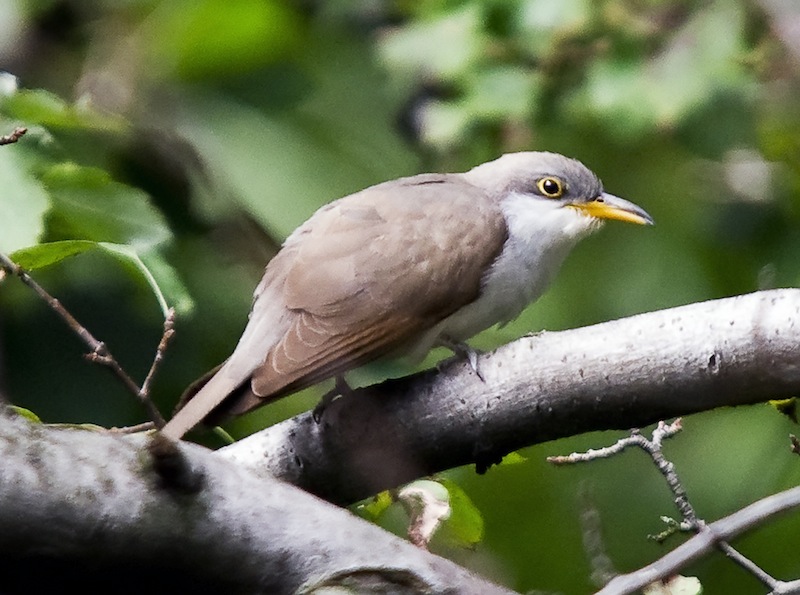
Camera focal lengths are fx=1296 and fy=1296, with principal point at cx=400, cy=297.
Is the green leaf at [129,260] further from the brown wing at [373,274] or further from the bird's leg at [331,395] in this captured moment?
the bird's leg at [331,395]

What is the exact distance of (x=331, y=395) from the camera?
3.28 metres

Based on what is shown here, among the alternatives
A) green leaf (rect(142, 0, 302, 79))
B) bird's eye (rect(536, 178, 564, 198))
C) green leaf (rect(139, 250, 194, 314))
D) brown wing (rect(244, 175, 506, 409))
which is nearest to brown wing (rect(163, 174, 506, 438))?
brown wing (rect(244, 175, 506, 409))

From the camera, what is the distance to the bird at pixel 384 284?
3197 millimetres

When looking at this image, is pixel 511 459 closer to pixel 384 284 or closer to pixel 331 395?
pixel 331 395

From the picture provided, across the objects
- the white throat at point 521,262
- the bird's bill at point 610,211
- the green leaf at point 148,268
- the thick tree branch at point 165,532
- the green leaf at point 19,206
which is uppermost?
the bird's bill at point 610,211

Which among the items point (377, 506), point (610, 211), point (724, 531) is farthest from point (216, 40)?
point (724, 531)

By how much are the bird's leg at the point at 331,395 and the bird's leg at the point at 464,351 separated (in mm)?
299

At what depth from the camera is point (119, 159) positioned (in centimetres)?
428

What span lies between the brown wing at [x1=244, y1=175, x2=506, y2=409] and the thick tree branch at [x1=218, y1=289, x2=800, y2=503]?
0.17 metres

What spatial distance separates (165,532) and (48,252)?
741mm

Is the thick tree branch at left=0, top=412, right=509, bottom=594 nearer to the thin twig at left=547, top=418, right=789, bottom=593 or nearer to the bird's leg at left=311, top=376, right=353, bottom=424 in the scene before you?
the thin twig at left=547, top=418, right=789, bottom=593

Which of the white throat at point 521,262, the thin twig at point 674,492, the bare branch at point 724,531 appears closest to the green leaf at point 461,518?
the thin twig at point 674,492

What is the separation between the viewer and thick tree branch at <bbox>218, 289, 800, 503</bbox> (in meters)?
2.64

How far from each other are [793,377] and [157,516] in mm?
1344
